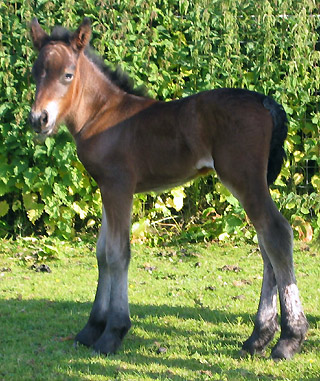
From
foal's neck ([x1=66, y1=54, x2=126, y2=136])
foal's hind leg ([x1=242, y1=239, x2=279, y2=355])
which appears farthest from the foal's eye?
foal's hind leg ([x1=242, y1=239, x2=279, y2=355])

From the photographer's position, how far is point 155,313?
5.89 metres

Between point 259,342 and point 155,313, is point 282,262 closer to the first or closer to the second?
point 259,342

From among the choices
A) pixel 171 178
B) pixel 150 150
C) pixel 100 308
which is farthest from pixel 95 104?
pixel 100 308

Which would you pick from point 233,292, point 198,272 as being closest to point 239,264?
point 198,272

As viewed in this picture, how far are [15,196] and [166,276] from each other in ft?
8.60

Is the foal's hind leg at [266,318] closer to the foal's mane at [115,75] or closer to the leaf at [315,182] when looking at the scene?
the foal's mane at [115,75]

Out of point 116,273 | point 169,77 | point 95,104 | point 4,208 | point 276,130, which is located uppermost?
point 169,77

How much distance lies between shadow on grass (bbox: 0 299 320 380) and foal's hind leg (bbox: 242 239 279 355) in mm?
168

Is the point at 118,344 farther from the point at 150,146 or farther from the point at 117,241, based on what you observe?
the point at 150,146

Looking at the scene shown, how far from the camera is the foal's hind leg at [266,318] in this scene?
15.5 ft

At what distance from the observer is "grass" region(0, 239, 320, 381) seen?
4.52 meters

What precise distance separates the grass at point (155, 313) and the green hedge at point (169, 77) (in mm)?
476

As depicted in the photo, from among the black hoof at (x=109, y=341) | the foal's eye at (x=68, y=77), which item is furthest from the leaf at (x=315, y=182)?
the foal's eye at (x=68, y=77)

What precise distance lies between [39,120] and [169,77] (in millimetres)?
4212
